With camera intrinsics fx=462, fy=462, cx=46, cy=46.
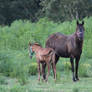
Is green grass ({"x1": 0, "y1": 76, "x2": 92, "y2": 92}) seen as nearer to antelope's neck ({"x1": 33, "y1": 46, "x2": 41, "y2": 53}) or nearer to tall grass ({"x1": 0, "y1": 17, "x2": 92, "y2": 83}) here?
tall grass ({"x1": 0, "y1": 17, "x2": 92, "y2": 83})

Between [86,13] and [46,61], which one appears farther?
[86,13]

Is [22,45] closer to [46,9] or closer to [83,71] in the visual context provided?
[83,71]

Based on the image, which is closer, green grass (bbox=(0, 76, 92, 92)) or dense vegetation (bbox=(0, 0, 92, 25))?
green grass (bbox=(0, 76, 92, 92))

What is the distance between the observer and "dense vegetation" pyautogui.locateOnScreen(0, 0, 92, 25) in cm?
4069

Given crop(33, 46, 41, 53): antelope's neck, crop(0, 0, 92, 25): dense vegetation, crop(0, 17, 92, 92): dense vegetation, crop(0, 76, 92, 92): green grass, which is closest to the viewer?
crop(0, 76, 92, 92): green grass

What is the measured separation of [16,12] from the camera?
52062 millimetres

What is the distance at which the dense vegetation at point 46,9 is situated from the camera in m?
40.7

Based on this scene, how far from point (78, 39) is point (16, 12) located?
37.2 meters

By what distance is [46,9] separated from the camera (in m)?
43.2

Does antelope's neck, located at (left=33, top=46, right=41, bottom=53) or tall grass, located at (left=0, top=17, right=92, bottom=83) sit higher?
antelope's neck, located at (left=33, top=46, right=41, bottom=53)

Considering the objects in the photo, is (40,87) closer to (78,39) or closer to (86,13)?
(78,39)

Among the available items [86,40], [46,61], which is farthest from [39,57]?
[86,40]

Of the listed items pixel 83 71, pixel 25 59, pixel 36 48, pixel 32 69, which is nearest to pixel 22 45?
pixel 25 59

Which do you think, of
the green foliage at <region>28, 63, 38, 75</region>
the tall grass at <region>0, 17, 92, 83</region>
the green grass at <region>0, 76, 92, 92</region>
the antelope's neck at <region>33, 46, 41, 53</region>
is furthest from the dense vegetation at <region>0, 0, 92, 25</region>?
the green grass at <region>0, 76, 92, 92</region>
